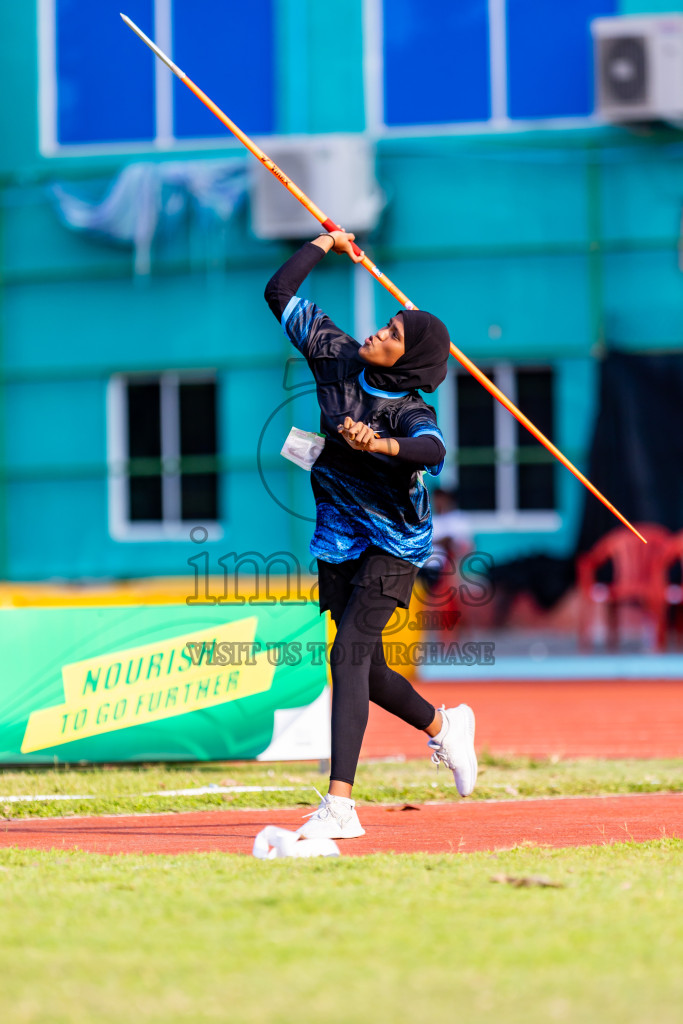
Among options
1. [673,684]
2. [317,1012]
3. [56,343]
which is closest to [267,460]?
[56,343]

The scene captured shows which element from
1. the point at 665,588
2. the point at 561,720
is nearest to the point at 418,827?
the point at 561,720

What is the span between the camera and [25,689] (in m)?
7.18

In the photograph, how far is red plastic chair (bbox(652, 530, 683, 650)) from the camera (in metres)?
14.7

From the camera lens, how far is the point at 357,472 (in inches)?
207

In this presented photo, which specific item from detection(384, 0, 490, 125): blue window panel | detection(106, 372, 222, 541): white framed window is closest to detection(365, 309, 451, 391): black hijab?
detection(384, 0, 490, 125): blue window panel

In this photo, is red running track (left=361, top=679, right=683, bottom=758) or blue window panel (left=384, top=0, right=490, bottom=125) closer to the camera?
red running track (left=361, top=679, right=683, bottom=758)

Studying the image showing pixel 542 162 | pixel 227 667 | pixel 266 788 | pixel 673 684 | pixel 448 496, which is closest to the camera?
pixel 266 788

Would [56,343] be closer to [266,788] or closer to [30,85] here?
[30,85]

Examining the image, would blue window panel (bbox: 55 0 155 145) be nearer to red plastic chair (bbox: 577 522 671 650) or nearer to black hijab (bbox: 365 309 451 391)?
red plastic chair (bbox: 577 522 671 650)

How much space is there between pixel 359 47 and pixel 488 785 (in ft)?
39.9

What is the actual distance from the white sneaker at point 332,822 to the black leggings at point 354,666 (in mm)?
90

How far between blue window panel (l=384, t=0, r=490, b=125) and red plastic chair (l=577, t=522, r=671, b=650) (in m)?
5.30

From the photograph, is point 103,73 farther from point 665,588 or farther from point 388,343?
point 388,343

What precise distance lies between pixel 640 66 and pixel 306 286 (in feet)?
14.9
